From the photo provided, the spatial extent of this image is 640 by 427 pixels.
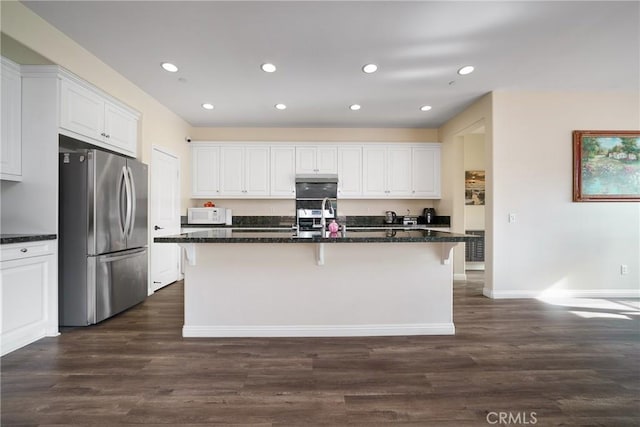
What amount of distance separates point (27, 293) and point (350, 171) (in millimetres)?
4403

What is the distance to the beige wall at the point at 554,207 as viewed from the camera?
3922mm

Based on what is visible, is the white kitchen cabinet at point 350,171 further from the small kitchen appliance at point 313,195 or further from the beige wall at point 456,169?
the beige wall at point 456,169

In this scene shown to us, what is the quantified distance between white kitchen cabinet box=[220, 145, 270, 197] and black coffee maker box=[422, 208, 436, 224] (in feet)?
10.0

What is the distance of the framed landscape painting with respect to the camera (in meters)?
3.93

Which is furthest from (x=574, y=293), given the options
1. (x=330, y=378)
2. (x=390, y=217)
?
(x=330, y=378)

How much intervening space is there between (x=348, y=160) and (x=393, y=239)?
3267mm

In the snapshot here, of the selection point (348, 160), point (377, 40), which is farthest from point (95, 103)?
point (348, 160)

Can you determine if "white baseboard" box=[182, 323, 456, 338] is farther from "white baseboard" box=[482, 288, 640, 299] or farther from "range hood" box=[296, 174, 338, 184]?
"range hood" box=[296, 174, 338, 184]

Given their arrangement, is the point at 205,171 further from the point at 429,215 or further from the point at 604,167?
the point at 604,167

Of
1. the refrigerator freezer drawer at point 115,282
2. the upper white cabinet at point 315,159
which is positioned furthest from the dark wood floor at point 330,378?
the upper white cabinet at point 315,159

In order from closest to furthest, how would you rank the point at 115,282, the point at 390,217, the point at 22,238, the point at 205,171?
1. the point at 22,238
2. the point at 115,282
3. the point at 205,171
4. the point at 390,217

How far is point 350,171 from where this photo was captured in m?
5.39

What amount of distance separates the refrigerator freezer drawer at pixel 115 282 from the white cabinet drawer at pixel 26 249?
1.12ft

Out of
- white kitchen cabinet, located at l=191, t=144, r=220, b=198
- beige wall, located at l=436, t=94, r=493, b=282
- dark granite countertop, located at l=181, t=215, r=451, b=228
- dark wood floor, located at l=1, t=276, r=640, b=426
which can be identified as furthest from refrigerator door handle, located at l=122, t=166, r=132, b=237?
beige wall, located at l=436, t=94, r=493, b=282
